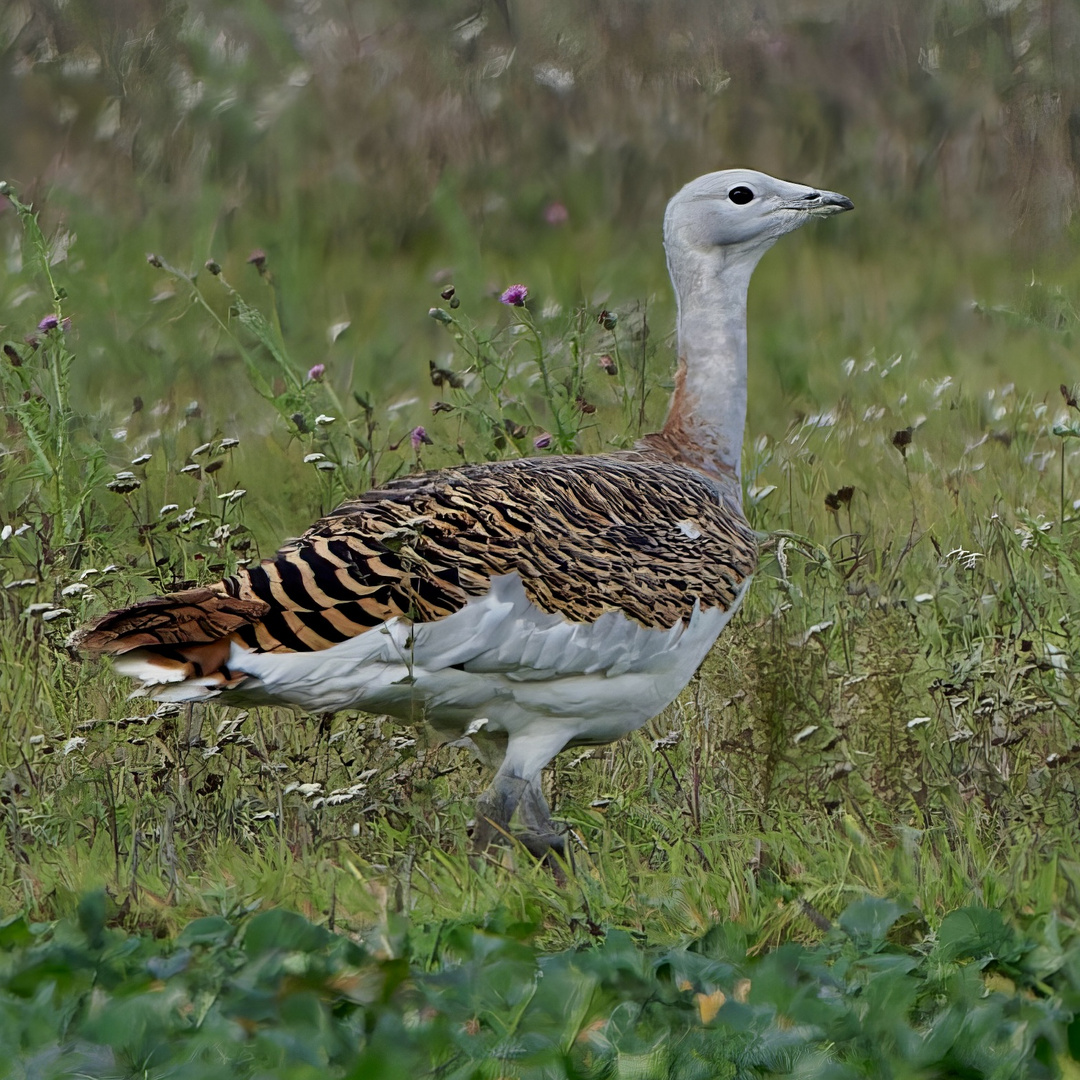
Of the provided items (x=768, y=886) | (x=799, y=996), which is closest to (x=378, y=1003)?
(x=799, y=996)

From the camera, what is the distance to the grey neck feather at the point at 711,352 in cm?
445

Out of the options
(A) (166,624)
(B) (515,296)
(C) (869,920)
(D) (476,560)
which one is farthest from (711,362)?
(C) (869,920)

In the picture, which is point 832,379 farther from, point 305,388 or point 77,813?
point 77,813

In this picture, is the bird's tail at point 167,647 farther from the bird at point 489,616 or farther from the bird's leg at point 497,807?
the bird's leg at point 497,807

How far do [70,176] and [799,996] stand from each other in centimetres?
630

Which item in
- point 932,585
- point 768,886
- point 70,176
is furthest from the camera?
point 70,176

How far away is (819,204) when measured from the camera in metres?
4.53

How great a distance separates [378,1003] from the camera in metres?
2.73

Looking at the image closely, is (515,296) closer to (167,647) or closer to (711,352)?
(711,352)

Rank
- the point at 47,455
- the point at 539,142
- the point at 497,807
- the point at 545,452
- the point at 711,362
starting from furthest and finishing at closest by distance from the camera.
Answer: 1. the point at 539,142
2. the point at 545,452
3. the point at 47,455
4. the point at 711,362
5. the point at 497,807

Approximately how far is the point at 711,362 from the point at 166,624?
156 cm

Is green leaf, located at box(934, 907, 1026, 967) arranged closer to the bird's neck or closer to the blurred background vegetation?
the bird's neck

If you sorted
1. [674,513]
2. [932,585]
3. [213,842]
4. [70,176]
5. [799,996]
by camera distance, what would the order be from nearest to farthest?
[799,996] → [213,842] → [674,513] → [932,585] → [70,176]

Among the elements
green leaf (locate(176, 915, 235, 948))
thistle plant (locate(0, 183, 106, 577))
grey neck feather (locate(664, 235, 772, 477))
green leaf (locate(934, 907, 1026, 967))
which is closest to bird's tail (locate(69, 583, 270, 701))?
green leaf (locate(176, 915, 235, 948))
